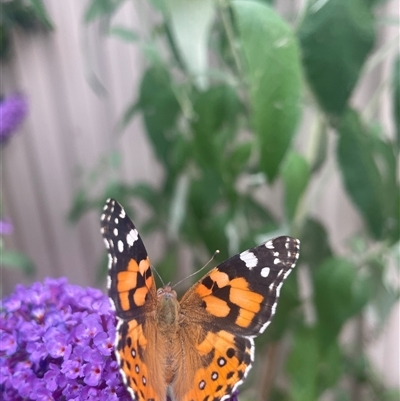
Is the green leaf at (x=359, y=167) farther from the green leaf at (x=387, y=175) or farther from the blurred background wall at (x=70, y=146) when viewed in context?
the blurred background wall at (x=70, y=146)

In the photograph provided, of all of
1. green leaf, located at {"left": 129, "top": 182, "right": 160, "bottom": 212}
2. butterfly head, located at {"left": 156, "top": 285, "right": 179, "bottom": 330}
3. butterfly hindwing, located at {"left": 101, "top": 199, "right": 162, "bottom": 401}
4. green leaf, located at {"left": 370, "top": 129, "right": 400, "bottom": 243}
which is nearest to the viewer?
butterfly hindwing, located at {"left": 101, "top": 199, "right": 162, "bottom": 401}

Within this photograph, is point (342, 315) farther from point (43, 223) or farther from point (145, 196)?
point (43, 223)

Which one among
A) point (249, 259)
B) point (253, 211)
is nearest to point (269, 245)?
point (249, 259)

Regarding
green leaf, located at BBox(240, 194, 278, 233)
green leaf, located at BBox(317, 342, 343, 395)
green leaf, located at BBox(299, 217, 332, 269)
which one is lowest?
green leaf, located at BBox(317, 342, 343, 395)

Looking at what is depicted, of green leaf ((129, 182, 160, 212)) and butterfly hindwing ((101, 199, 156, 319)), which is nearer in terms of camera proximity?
butterfly hindwing ((101, 199, 156, 319))

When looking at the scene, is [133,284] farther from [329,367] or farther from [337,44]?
[329,367]

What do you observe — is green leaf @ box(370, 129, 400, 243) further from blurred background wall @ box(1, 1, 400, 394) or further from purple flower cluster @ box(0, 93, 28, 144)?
purple flower cluster @ box(0, 93, 28, 144)

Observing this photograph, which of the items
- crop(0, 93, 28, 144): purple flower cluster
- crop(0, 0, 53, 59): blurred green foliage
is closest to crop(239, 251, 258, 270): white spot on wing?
crop(0, 93, 28, 144): purple flower cluster
